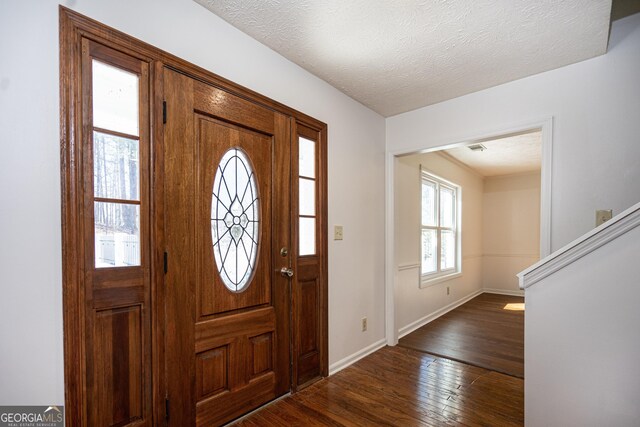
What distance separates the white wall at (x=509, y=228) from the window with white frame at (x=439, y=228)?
165 centimetres

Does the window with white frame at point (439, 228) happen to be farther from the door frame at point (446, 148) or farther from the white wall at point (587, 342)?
the white wall at point (587, 342)

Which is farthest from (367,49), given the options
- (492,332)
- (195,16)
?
(492,332)

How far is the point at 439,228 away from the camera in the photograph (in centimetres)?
496

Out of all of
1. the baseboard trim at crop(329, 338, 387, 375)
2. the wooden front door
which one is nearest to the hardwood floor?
the baseboard trim at crop(329, 338, 387, 375)

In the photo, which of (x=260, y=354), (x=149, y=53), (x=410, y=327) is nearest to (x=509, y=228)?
(x=410, y=327)

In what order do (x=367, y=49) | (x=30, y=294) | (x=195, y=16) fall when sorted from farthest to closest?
(x=367, y=49)
(x=195, y=16)
(x=30, y=294)

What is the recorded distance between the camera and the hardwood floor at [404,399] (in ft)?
6.61

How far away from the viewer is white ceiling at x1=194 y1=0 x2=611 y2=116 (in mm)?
1785

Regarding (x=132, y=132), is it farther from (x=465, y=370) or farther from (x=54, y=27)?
(x=465, y=370)

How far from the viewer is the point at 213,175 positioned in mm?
1885

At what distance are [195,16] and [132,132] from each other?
80 centimetres

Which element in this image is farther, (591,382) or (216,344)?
(216,344)

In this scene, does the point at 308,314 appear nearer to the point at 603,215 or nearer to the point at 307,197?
the point at 307,197

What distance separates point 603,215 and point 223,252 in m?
2.65
